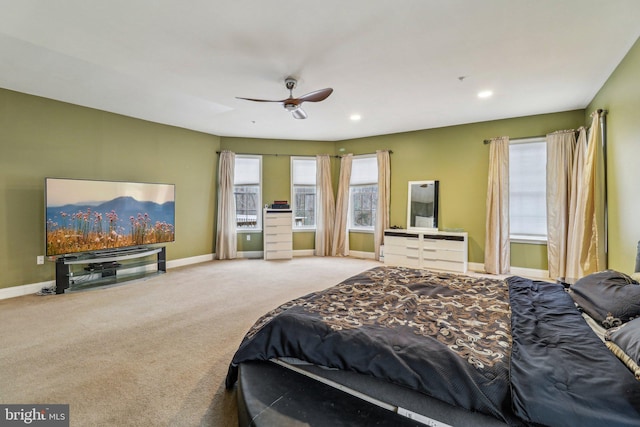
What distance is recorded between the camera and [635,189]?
108 inches

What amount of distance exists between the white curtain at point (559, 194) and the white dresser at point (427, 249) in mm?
1258

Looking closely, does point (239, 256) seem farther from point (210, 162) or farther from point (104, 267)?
point (104, 267)

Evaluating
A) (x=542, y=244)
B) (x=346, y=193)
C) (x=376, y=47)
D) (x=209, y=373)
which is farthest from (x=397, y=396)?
(x=346, y=193)

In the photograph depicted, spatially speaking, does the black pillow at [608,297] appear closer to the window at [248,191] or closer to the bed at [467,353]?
the bed at [467,353]

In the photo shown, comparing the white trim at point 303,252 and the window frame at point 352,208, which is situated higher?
the window frame at point 352,208

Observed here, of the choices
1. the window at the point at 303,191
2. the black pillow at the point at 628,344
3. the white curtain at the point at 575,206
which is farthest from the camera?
the window at the point at 303,191

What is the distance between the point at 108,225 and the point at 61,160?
1149mm

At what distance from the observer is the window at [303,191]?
684 centimetres

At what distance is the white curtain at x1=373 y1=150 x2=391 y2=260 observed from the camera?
20.2 ft

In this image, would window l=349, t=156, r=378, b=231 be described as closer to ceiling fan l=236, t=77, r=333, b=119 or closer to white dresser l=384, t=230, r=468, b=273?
white dresser l=384, t=230, r=468, b=273

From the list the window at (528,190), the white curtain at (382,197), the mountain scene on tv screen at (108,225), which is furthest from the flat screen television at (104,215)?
the window at (528,190)

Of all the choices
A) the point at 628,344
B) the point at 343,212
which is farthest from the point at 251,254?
the point at 628,344

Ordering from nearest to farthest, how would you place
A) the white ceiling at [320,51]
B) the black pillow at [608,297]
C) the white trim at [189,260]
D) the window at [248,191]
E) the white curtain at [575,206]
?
the black pillow at [608,297]
the white ceiling at [320,51]
the white curtain at [575,206]
the white trim at [189,260]
the window at [248,191]

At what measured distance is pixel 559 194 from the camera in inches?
174
